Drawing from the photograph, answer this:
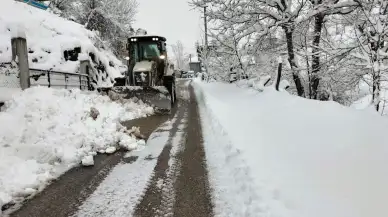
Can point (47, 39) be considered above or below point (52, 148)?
above

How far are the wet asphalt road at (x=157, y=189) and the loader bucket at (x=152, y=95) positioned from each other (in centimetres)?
598

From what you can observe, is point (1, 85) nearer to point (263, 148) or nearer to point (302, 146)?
point (263, 148)

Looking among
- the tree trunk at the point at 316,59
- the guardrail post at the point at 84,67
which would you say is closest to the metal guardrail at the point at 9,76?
the guardrail post at the point at 84,67

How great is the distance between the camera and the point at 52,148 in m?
6.00

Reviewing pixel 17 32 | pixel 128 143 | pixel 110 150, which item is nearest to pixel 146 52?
pixel 17 32

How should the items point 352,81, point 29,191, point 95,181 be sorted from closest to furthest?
point 29,191
point 95,181
point 352,81

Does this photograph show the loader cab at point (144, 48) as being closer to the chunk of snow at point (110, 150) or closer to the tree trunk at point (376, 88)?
the chunk of snow at point (110, 150)

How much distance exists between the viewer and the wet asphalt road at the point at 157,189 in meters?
3.98

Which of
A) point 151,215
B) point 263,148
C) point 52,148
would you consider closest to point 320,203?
point 151,215

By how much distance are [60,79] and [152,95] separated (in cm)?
387

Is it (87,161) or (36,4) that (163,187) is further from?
(36,4)

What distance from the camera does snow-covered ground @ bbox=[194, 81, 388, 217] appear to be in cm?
348

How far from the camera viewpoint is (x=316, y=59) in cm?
1160

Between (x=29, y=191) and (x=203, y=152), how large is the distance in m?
3.21
